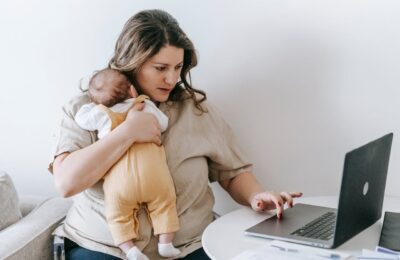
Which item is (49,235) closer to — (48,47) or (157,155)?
(157,155)

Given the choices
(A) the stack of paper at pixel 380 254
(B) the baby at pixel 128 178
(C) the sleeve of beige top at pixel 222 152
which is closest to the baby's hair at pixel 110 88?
(B) the baby at pixel 128 178

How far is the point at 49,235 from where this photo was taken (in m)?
2.00

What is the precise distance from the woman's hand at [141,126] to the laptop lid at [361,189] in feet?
2.06

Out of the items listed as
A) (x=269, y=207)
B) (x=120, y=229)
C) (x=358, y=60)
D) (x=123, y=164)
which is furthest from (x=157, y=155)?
(x=358, y=60)

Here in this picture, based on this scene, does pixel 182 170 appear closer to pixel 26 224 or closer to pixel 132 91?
pixel 132 91

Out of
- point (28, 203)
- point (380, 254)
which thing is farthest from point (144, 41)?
point (380, 254)

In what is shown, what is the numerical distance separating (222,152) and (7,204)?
70 cm

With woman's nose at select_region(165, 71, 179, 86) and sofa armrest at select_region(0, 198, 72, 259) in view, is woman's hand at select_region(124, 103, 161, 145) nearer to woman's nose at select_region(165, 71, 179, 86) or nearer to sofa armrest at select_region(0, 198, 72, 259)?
woman's nose at select_region(165, 71, 179, 86)

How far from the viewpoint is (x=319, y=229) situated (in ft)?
5.24

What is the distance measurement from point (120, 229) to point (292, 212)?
480mm

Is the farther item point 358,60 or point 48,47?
point 48,47

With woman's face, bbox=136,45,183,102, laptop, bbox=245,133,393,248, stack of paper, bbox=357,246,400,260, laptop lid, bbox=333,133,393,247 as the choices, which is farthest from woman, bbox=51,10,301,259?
stack of paper, bbox=357,246,400,260

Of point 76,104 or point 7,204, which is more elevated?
point 76,104

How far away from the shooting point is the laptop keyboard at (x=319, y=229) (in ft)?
5.08
